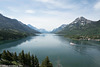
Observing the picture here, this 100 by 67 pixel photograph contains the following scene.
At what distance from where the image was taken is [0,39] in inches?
6388

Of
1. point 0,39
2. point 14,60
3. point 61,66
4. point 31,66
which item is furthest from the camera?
point 0,39

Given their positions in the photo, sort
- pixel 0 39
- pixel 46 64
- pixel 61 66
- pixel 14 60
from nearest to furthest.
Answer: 1. pixel 46 64
2. pixel 14 60
3. pixel 61 66
4. pixel 0 39

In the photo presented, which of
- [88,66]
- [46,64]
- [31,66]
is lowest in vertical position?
[88,66]

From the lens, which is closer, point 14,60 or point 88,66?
point 14,60

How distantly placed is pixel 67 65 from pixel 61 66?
4.96 metres

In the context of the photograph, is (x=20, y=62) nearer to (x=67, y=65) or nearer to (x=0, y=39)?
(x=67, y=65)

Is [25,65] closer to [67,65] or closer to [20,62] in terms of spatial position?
[20,62]

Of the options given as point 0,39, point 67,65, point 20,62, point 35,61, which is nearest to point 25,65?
point 20,62

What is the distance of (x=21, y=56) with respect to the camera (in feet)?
150

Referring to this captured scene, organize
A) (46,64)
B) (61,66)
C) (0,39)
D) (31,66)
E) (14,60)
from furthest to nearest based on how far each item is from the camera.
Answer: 1. (0,39)
2. (61,66)
3. (14,60)
4. (31,66)
5. (46,64)

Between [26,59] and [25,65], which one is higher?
[26,59]

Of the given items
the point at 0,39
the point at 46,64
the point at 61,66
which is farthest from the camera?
the point at 0,39

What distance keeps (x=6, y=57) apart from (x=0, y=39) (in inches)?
5287

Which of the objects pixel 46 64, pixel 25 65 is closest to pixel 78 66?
pixel 46 64
